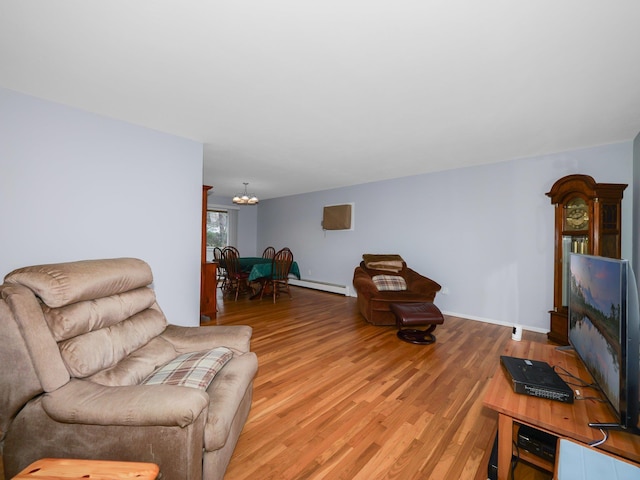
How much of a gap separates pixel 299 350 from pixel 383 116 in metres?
2.54

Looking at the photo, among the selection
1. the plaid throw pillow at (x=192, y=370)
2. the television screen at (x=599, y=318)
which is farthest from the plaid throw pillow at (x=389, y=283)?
the plaid throw pillow at (x=192, y=370)

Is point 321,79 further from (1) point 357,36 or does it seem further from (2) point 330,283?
(2) point 330,283

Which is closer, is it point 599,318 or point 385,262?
point 599,318

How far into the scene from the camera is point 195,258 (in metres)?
Answer: 3.35

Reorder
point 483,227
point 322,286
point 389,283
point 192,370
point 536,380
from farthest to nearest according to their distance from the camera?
point 322,286, point 389,283, point 483,227, point 192,370, point 536,380

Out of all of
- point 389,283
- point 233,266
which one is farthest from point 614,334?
point 233,266

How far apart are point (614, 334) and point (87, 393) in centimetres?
208

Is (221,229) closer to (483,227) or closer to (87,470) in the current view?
(483,227)

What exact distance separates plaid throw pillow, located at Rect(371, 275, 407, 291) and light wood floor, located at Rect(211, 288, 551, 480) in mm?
849

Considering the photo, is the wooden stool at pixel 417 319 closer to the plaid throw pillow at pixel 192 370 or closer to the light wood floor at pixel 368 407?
the light wood floor at pixel 368 407

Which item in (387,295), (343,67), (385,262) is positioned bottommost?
(387,295)

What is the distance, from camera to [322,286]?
6105 mm

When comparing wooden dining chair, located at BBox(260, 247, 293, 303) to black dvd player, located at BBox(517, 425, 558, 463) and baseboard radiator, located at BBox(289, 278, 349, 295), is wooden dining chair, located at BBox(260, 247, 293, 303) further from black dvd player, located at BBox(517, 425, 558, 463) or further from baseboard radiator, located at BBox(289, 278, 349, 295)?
black dvd player, located at BBox(517, 425, 558, 463)

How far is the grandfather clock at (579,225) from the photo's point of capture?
2838mm
